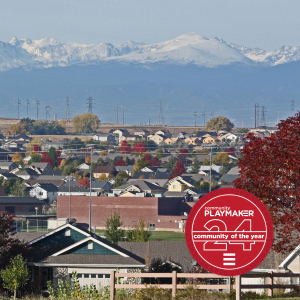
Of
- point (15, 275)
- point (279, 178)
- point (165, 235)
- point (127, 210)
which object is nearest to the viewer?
point (279, 178)

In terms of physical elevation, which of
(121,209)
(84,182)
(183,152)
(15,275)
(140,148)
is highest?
(140,148)

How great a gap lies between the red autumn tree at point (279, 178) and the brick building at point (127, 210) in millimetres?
71779

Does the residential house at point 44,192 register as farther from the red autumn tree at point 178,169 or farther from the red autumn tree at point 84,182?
the red autumn tree at point 178,169

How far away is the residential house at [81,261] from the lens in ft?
104

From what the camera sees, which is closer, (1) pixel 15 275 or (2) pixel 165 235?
(1) pixel 15 275

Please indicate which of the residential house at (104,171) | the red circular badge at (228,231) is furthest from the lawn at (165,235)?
the red circular badge at (228,231)

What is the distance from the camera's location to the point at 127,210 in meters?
93.5

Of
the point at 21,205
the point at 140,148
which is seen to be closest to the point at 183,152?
the point at 140,148

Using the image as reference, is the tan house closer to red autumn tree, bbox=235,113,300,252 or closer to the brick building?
the brick building

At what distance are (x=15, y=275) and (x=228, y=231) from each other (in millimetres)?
18756

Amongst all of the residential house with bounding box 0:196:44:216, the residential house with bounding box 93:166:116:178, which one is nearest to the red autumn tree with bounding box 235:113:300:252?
the residential house with bounding box 0:196:44:216

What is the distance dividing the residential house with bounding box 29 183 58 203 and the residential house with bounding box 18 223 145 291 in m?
85.3

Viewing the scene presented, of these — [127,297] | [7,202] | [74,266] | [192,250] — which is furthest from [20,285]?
[7,202]

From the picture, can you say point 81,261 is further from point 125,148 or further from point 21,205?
point 125,148
